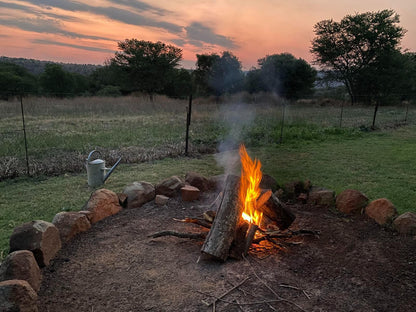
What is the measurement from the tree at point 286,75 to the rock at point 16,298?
96.0 ft

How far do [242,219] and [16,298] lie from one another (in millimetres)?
1974

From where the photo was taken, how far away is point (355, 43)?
102ft

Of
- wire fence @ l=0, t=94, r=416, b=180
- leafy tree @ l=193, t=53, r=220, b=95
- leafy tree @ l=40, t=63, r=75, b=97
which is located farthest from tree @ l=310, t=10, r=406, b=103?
leafy tree @ l=40, t=63, r=75, b=97

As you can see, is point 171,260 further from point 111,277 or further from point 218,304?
point 218,304

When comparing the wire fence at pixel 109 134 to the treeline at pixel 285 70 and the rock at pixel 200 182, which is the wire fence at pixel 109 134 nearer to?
the rock at pixel 200 182

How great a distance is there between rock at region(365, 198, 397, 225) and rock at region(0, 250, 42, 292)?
3379mm

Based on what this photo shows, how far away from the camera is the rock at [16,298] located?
1862 mm

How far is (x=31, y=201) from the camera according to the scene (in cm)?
458

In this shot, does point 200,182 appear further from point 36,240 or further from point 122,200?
point 36,240

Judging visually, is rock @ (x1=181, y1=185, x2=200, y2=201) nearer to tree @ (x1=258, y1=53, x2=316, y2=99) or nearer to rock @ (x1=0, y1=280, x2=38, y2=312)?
rock @ (x1=0, y1=280, x2=38, y2=312)

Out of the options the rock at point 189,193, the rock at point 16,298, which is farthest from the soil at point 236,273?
the rock at point 189,193

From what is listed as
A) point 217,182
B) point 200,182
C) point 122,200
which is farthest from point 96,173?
point 217,182

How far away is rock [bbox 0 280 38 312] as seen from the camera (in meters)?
1.86

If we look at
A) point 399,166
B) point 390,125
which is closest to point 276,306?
point 399,166
